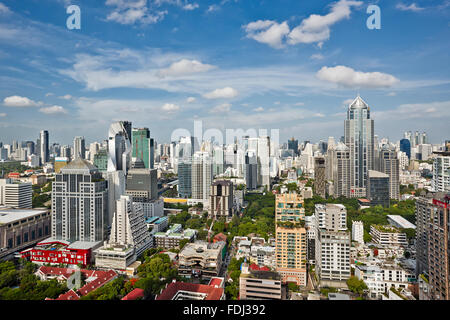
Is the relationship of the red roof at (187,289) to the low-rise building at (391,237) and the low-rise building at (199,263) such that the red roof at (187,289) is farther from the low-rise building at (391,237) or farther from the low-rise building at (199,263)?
the low-rise building at (391,237)

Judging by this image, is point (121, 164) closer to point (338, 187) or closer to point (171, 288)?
point (171, 288)

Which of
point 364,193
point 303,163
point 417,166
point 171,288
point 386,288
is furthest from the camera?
point 303,163

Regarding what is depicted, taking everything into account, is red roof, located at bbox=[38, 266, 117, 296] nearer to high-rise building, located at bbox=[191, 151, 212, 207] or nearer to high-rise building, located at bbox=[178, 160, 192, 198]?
high-rise building, located at bbox=[191, 151, 212, 207]

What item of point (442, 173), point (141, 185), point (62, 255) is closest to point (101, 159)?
point (141, 185)

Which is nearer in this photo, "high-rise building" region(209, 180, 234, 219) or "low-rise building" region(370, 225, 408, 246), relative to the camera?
"low-rise building" region(370, 225, 408, 246)

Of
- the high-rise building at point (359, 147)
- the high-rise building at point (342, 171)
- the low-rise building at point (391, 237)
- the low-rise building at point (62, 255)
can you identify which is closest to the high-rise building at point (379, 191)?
the high-rise building at point (359, 147)

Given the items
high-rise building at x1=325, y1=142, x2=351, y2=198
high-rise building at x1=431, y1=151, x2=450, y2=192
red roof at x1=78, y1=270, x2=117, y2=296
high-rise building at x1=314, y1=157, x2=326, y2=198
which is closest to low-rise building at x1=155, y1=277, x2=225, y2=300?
red roof at x1=78, y1=270, x2=117, y2=296
